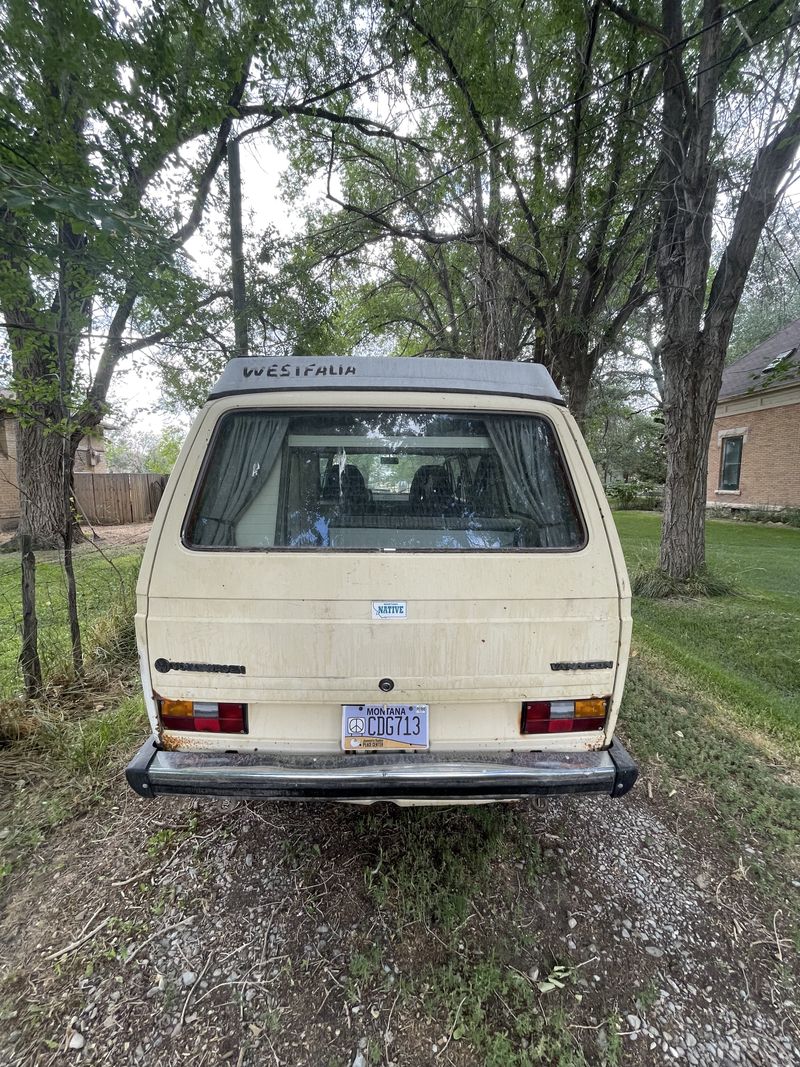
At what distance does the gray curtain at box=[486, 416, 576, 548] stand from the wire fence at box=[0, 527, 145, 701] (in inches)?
128

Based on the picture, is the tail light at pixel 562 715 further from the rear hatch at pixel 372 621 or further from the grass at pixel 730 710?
the grass at pixel 730 710

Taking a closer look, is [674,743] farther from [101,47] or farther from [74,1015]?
[101,47]

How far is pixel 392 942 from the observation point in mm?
1744

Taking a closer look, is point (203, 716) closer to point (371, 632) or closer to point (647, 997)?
point (371, 632)

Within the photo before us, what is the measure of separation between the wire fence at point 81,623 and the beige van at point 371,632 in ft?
7.61

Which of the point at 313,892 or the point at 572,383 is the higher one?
the point at 572,383

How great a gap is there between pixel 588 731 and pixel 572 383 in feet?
23.0

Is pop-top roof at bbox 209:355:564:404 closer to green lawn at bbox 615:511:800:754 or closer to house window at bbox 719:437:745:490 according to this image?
green lawn at bbox 615:511:800:754

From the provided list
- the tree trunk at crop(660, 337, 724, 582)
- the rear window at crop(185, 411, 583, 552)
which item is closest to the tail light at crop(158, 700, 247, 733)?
the rear window at crop(185, 411, 583, 552)

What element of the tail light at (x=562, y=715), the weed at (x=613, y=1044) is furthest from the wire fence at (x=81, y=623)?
the weed at (x=613, y=1044)

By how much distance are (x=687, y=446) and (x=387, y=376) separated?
5551 millimetres

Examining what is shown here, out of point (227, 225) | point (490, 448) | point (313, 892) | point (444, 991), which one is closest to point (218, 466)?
point (490, 448)

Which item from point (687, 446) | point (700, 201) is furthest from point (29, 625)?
point (700, 201)

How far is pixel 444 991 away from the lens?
5.18 feet
